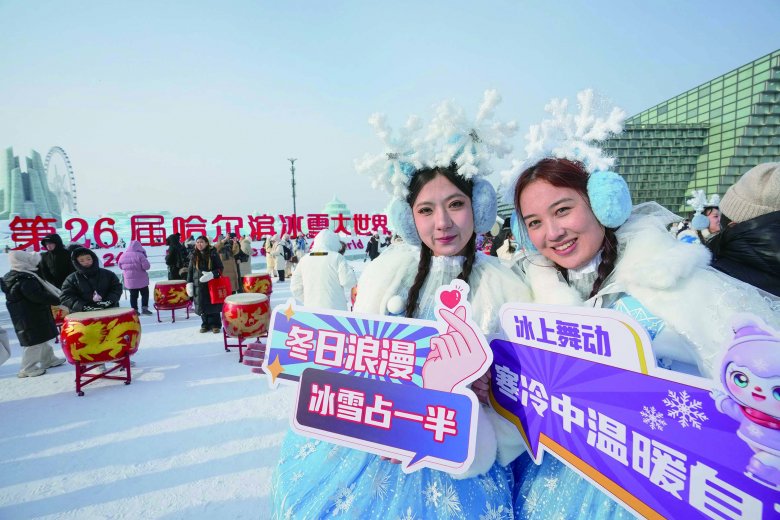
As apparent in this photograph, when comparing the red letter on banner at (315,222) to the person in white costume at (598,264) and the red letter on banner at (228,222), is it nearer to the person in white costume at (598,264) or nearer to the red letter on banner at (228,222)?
the red letter on banner at (228,222)

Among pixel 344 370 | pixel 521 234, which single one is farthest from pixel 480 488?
pixel 521 234

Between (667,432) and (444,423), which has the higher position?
(667,432)

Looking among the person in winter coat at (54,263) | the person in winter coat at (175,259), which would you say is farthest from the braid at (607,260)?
the person in winter coat at (175,259)

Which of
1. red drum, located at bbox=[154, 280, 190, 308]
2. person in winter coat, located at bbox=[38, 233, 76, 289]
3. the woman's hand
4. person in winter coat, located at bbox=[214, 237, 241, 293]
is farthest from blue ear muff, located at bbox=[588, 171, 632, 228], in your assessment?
red drum, located at bbox=[154, 280, 190, 308]

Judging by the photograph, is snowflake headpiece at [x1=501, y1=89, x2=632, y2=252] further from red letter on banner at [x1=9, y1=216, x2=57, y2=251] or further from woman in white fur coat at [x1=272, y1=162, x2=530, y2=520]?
red letter on banner at [x1=9, y1=216, x2=57, y2=251]

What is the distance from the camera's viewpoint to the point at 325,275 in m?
4.23

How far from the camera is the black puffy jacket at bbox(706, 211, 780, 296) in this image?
1.27 metres

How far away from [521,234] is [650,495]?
0.96 metres

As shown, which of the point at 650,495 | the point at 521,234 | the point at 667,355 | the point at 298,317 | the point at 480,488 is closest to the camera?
the point at 650,495

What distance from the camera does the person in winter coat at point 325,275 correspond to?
4.21 metres

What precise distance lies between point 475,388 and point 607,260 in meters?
0.65

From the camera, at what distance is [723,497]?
67 centimetres

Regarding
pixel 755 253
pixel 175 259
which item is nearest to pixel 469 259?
pixel 755 253

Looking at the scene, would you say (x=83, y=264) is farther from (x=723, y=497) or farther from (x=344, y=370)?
(x=723, y=497)
